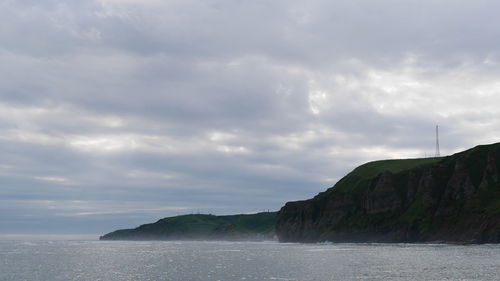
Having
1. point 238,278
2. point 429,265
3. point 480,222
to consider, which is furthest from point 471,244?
point 238,278

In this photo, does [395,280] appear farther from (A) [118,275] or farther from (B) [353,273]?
(A) [118,275]

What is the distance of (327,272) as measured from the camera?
3462 inches

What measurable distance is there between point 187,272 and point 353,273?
2807cm

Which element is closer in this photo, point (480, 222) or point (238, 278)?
point (238, 278)

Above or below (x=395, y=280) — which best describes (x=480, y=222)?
above

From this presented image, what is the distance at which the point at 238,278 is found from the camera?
8044cm

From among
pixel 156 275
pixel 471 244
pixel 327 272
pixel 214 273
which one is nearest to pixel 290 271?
pixel 327 272

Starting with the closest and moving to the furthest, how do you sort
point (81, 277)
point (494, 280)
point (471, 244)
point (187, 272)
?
point (494, 280) < point (81, 277) < point (187, 272) < point (471, 244)

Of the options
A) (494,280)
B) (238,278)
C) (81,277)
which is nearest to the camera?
(494,280)

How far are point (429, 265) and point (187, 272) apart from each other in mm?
41724

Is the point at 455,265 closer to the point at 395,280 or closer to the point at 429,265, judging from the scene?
the point at 429,265

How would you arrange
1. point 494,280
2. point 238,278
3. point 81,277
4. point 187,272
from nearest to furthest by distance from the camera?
point 494,280 < point 238,278 < point 81,277 < point 187,272

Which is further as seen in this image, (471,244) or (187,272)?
(471,244)

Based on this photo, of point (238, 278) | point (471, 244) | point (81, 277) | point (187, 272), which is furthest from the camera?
point (471, 244)
